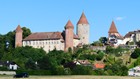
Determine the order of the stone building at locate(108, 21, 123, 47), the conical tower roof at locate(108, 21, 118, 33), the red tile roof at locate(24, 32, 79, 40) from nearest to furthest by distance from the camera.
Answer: the red tile roof at locate(24, 32, 79, 40) < the stone building at locate(108, 21, 123, 47) < the conical tower roof at locate(108, 21, 118, 33)

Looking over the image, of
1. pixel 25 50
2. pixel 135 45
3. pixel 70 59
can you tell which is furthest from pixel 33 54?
pixel 135 45

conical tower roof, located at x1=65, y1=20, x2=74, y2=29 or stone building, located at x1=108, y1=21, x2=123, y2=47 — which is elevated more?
conical tower roof, located at x1=65, y1=20, x2=74, y2=29

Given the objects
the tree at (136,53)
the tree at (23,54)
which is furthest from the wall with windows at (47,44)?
the tree at (136,53)

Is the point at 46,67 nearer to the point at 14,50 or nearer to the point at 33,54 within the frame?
the point at 33,54

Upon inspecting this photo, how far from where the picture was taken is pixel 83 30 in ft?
443

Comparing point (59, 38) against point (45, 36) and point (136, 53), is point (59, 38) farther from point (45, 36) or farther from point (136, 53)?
point (136, 53)

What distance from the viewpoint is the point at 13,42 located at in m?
136

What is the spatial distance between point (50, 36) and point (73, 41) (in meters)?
8.71

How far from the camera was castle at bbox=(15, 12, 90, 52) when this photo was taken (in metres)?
126

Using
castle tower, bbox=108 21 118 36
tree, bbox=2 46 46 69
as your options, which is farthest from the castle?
castle tower, bbox=108 21 118 36

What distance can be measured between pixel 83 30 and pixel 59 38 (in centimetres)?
1052

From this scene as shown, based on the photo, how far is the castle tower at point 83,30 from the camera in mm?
133500

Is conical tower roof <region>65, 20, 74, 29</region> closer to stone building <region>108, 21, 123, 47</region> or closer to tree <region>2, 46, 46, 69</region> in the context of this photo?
tree <region>2, 46, 46, 69</region>

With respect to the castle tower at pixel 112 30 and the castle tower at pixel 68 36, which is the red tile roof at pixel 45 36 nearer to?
the castle tower at pixel 68 36
